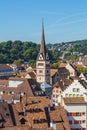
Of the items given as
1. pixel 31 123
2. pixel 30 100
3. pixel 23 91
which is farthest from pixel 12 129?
pixel 23 91

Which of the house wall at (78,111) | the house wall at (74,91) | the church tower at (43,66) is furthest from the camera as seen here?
the church tower at (43,66)

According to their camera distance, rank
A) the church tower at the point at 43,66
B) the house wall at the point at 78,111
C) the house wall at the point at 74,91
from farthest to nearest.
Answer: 1. the church tower at the point at 43,66
2. the house wall at the point at 74,91
3. the house wall at the point at 78,111

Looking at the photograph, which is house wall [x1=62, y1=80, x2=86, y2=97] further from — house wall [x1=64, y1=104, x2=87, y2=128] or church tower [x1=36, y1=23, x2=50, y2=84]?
church tower [x1=36, y1=23, x2=50, y2=84]

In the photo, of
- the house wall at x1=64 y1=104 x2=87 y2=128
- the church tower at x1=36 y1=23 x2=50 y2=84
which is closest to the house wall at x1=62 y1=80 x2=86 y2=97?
the house wall at x1=64 y1=104 x2=87 y2=128

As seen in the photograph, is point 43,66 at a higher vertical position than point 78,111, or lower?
higher

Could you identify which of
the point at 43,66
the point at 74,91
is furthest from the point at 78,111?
the point at 43,66

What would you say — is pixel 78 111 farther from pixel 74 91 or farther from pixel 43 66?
pixel 43 66

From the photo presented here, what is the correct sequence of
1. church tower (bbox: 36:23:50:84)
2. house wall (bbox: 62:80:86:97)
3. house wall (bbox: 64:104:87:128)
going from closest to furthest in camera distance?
house wall (bbox: 64:104:87:128) < house wall (bbox: 62:80:86:97) < church tower (bbox: 36:23:50:84)

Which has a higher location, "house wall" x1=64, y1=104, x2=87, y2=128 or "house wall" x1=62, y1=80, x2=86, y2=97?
"house wall" x1=62, y1=80, x2=86, y2=97

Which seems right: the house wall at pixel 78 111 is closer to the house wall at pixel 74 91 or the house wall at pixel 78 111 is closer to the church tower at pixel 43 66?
the house wall at pixel 74 91

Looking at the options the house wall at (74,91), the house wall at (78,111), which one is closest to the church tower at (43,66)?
the house wall at (74,91)

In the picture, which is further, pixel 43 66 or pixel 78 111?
pixel 43 66

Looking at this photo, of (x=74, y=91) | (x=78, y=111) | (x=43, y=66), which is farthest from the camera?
(x=43, y=66)

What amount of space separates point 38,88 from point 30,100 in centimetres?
1978
